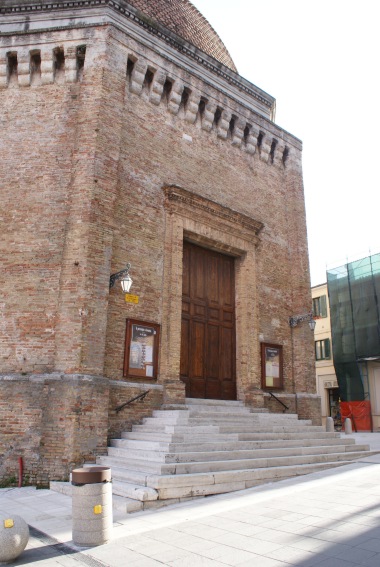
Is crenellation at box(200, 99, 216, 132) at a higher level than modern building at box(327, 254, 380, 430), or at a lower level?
higher

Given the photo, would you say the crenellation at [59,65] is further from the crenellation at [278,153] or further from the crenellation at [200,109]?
the crenellation at [278,153]

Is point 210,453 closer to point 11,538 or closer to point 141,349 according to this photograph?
point 141,349

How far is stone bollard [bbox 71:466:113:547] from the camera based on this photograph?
194 inches

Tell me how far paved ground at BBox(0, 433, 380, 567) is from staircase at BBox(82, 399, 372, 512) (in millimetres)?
300

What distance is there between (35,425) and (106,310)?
263 centimetres

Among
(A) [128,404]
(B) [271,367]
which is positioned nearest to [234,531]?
(A) [128,404]

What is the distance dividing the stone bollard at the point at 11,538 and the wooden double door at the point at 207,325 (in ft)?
22.9

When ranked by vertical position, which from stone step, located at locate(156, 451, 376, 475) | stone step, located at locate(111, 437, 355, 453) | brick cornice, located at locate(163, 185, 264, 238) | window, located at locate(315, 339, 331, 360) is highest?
brick cornice, located at locate(163, 185, 264, 238)

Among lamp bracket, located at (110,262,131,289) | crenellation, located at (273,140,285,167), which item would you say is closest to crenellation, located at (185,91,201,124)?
crenellation, located at (273,140,285,167)

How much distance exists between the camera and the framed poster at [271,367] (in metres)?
12.9

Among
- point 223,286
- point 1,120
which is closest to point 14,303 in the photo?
point 1,120

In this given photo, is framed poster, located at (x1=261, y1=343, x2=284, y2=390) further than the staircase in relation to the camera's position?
Yes

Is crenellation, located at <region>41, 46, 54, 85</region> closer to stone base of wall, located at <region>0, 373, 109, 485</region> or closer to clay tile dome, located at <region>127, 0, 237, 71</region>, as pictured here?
clay tile dome, located at <region>127, 0, 237, 71</region>

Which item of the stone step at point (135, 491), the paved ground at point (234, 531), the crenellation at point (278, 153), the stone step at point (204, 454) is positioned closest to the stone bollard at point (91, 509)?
the paved ground at point (234, 531)
